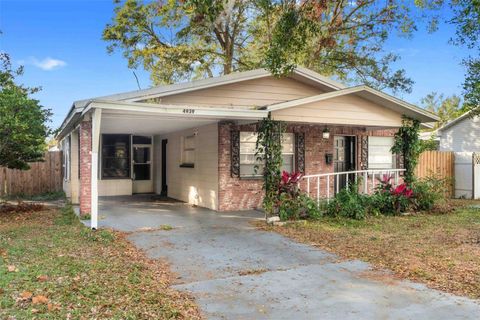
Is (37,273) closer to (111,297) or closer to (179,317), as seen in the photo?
(111,297)

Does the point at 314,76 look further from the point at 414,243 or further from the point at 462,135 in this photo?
the point at 462,135

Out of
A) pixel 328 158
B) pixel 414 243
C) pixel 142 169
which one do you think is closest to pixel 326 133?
pixel 328 158

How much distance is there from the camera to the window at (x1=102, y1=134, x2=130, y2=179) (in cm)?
1528

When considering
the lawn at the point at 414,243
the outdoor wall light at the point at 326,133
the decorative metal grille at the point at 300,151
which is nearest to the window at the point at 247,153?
the decorative metal grille at the point at 300,151

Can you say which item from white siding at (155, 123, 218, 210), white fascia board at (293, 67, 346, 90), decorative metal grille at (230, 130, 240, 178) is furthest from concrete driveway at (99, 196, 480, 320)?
white fascia board at (293, 67, 346, 90)

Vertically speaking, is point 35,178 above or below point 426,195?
above

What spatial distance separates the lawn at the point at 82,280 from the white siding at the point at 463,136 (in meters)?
21.0

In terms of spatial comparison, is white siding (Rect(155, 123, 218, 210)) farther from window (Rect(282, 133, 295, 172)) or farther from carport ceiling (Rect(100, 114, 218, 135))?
window (Rect(282, 133, 295, 172))

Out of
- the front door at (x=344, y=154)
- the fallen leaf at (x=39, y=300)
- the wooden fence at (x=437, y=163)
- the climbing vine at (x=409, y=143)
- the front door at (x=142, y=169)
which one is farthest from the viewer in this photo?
the front door at (x=142, y=169)

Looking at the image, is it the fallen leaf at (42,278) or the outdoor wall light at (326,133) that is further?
the outdoor wall light at (326,133)

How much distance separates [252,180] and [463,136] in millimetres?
16566

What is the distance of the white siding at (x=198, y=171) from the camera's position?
37.3ft

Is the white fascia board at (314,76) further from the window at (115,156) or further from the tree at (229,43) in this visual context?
the window at (115,156)

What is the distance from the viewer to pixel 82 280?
4.71m
